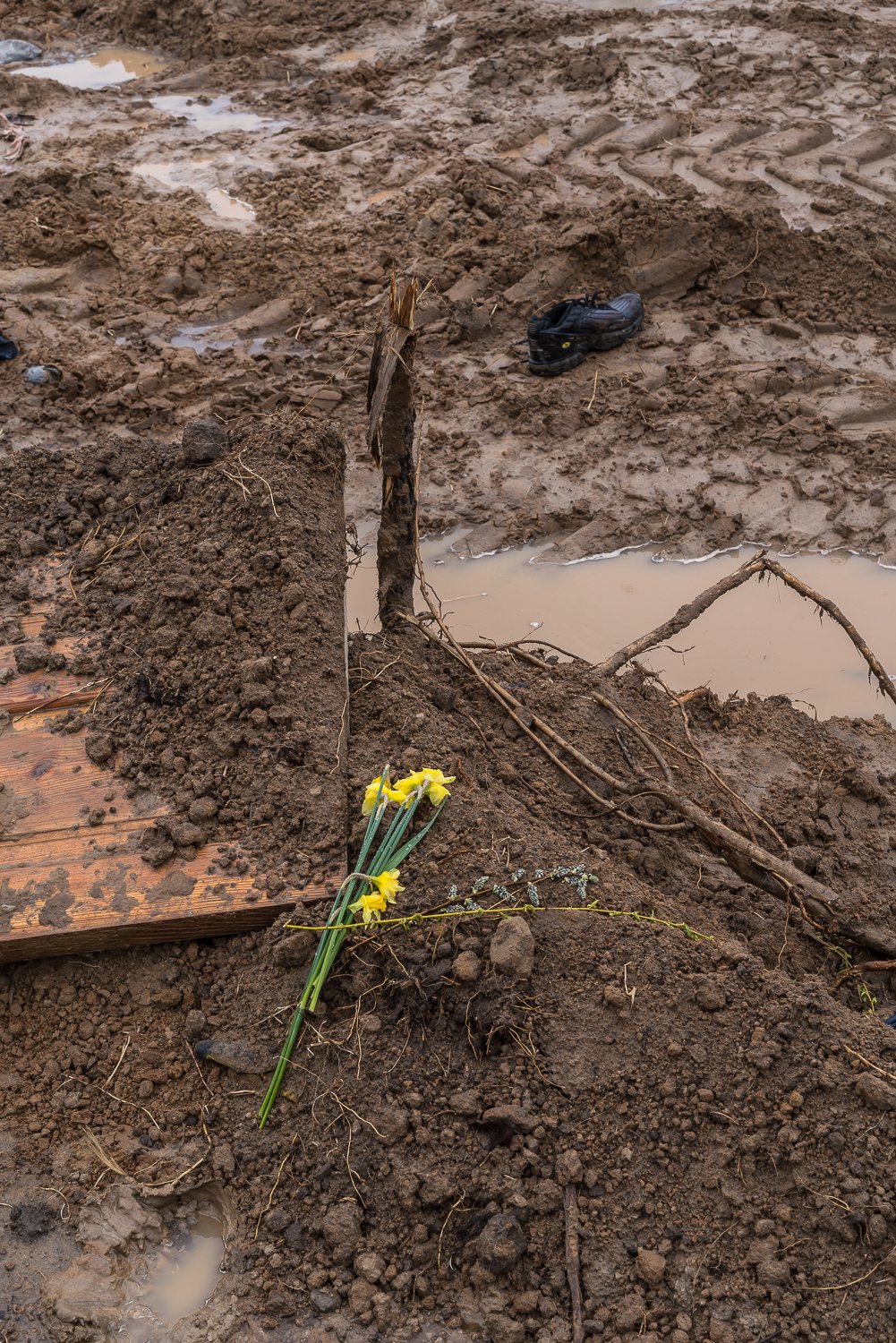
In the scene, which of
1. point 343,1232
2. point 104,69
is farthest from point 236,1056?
point 104,69

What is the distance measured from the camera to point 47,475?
13.2 ft

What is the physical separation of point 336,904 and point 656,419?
3.81 meters

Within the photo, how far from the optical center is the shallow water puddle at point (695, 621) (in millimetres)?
4465

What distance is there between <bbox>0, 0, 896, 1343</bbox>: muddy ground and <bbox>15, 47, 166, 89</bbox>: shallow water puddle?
1603mm

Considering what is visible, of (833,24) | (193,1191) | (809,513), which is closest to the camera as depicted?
(193,1191)

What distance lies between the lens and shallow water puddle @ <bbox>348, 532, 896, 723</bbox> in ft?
14.6

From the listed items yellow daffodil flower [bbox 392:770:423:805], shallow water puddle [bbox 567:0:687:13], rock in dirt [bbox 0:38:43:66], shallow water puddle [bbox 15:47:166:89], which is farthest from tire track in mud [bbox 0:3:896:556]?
yellow daffodil flower [bbox 392:770:423:805]

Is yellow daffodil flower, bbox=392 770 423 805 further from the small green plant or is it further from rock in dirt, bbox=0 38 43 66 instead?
rock in dirt, bbox=0 38 43 66

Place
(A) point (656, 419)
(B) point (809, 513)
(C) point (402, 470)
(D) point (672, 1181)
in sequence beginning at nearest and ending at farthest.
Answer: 1. (D) point (672, 1181)
2. (C) point (402, 470)
3. (B) point (809, 513)
4. (A) point (656, 419)

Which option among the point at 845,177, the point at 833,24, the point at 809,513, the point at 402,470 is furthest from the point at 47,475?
the point at 833,24

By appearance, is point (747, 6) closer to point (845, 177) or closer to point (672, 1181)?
point (845, 177)

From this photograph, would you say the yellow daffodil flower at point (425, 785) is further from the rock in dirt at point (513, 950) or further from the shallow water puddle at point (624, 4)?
the shallow water puddle at point (624, 4)

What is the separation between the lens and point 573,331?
5777 millimetres

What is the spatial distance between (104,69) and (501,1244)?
444 inches
